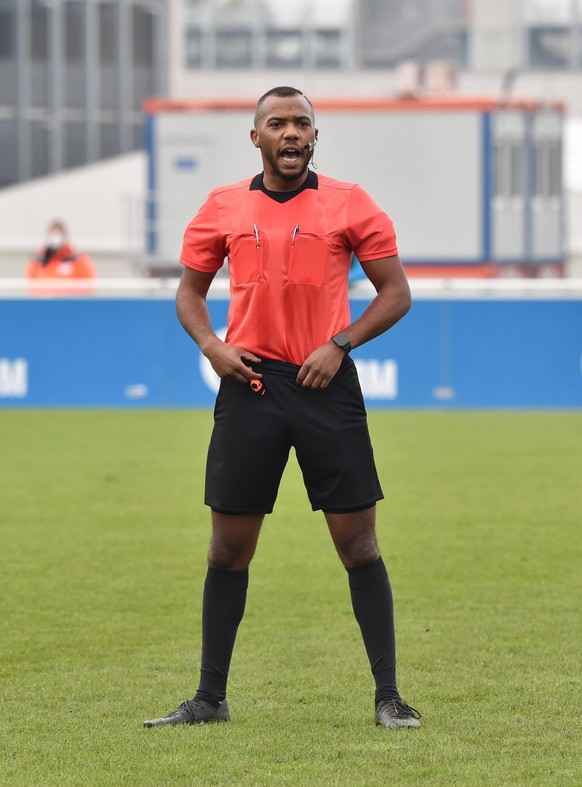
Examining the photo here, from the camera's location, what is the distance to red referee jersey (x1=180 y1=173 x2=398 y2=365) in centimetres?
493

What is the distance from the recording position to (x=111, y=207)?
37.0 m

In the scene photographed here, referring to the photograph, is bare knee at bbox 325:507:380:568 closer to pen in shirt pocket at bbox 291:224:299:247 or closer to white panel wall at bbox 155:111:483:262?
pen in shirt pocket at bbox 291:224:299:247

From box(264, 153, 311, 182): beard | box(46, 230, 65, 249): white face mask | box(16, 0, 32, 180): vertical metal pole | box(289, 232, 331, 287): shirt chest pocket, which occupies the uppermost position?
box(16, 0, 32, 180): vertical metal pole

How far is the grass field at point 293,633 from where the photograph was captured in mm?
4730

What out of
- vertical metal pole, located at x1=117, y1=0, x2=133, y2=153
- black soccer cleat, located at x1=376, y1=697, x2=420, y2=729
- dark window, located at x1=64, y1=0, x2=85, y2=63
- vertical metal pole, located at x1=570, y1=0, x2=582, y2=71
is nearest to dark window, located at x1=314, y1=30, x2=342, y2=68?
vertical metal pole, located at x1=570, y1=0, x2=582, y2=71

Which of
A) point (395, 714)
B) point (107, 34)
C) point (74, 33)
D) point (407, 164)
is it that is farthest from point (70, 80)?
point (395, 714)

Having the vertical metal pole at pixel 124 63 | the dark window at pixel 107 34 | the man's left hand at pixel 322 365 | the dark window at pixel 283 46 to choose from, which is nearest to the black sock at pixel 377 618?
the man's left hand at pixel 322 365

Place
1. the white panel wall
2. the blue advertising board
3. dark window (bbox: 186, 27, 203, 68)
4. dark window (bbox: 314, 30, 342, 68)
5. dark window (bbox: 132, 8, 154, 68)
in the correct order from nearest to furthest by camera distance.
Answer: the blue advertising board < the white panel wall < dark window (bbox: 132, 8, 154, 68) < dark window (bbox: 314, 30, 342, 68) < dark window (bbox: 186, 27, 203, 68)

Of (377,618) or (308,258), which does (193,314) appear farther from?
(377,618)

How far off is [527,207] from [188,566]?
20616mm

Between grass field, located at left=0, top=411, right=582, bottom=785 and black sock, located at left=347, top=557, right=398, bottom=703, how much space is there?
147 millimetres

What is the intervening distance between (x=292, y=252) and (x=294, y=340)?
0.27 meters

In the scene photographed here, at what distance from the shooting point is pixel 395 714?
505cm

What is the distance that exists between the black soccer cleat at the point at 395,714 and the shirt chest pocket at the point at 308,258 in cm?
133
